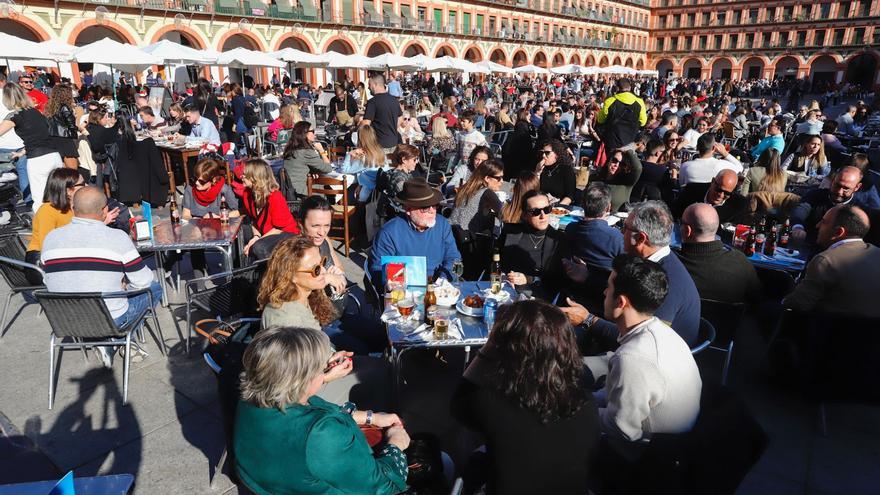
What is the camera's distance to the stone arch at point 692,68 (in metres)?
54.0

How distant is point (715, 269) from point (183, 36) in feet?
102

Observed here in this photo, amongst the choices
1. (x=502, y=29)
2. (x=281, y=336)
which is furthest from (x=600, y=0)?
(x=281, y=336)

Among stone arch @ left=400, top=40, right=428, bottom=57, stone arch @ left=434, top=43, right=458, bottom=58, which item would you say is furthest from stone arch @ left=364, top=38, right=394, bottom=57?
stone arch @ left=434, top=43, right=458, bottom=58

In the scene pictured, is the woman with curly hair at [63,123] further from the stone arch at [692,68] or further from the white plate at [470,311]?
the stone arch at [692,68]

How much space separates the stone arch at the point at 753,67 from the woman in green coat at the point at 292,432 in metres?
59.4

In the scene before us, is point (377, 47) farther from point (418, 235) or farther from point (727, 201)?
point (418, 235)

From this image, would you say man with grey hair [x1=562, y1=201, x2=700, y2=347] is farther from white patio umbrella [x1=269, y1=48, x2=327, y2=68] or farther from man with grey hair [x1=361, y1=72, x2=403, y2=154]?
white patio umbrella [x1=269, y1=48, x2=327, y2=68]

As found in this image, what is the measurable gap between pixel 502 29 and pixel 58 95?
38.5 meters

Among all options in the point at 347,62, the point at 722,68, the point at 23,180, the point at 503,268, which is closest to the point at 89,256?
the point at 503,268

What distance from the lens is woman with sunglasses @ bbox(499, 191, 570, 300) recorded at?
3678 millimetres

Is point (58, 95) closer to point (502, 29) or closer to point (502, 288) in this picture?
point (502, 288)

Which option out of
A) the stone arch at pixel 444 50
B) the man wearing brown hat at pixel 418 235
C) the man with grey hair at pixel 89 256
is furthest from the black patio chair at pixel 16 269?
the stone arch at pixel 444 50

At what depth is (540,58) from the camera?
46.3 m

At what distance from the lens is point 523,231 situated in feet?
12.5
